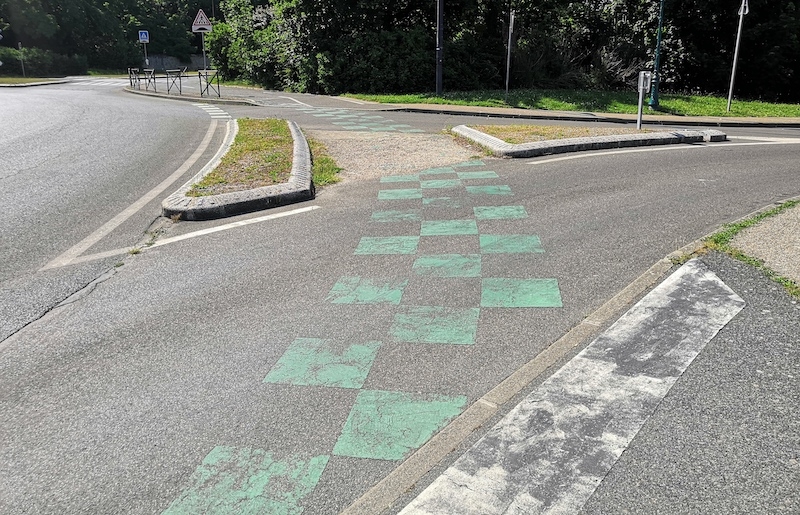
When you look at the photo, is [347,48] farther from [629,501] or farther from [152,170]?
[629,501]

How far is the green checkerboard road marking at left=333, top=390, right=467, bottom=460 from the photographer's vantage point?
308 cm

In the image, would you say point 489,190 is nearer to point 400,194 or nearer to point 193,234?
point 400,194

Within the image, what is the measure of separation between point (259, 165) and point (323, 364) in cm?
638

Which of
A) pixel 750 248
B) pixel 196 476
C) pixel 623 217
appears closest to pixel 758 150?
pixel 623 217

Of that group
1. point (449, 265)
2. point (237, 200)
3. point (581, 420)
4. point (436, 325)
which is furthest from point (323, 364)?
point (237, 200)

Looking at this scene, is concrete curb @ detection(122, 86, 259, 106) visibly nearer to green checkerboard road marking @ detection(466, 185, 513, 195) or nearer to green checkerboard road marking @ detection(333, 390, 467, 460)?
green checkerboard road marking @ detection(466, 185, 513, 195)

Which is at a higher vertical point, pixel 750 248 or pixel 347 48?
pixel 347 48

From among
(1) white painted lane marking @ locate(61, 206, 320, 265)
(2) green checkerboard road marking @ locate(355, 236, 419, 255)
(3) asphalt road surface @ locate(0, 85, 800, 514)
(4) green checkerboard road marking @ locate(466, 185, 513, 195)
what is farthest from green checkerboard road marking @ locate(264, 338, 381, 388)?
(4) green checkerboard road marking @ locate(466, 185, 513, 195)

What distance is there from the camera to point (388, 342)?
164 inches

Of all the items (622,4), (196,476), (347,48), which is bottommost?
(196,476)

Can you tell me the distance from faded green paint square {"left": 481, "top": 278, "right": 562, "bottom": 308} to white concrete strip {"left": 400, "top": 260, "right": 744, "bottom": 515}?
1.98 ft

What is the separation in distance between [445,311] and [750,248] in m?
3.03

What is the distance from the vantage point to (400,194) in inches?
326

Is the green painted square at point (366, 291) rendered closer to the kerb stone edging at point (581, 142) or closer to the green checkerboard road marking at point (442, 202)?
the green checkerboard road marking at point (442, 202)
